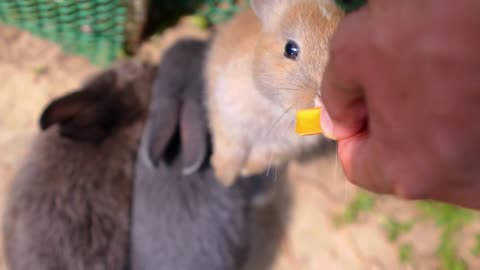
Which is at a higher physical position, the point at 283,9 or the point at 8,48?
the point at 283,9

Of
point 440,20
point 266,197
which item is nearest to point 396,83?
point 440,20

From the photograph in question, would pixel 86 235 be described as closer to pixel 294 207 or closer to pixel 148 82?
pixel 148 82

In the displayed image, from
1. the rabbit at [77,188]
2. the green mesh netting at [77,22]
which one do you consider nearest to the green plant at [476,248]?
the rabbit at [77,188]

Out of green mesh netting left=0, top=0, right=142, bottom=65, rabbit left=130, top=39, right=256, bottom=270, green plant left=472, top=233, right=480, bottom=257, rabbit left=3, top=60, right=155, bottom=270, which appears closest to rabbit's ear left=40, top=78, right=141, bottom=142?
rabbit left=3, top=60, right=155, bottom=270

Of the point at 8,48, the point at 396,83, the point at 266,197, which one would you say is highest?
the point at 396,83

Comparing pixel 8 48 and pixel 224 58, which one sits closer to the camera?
pixel 224 58

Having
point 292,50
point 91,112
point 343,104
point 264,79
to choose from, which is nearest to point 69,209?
point 91,112
